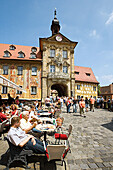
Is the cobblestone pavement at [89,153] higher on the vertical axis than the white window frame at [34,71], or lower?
lower

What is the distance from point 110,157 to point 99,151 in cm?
40

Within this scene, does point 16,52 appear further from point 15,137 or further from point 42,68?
point 15,137

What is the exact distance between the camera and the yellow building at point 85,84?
26250 mm

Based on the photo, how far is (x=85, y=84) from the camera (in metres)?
26.9

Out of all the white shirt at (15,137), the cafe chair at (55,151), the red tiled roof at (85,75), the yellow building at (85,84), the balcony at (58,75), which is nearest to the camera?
the cafe chair at (55,151)

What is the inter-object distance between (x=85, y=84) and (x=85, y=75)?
3036 mm

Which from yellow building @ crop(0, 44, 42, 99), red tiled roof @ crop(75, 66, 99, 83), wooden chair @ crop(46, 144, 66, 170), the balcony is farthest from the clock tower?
wooden chair @ crop(46, 144, 66, 170)

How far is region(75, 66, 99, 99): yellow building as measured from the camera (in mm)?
26250

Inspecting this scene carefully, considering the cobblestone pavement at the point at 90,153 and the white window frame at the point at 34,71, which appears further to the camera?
the white window frame at the point at 34,71

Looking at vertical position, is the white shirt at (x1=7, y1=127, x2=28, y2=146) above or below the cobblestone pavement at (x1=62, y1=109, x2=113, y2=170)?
above

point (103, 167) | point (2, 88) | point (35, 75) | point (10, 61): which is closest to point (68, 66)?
point (35, 75)

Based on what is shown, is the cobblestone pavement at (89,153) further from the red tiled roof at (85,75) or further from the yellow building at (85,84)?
the red tiled roof at (85,75)

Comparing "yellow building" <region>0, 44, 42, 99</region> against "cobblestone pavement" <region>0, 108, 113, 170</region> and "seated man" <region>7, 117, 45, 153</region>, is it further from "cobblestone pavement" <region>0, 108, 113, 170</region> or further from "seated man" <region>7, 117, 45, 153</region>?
"seated man" <region>7, 117, 45, 153</region>

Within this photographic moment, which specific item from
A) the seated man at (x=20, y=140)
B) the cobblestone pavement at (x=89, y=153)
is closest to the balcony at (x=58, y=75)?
the cobblestone pavement at (x=89, y=153)
